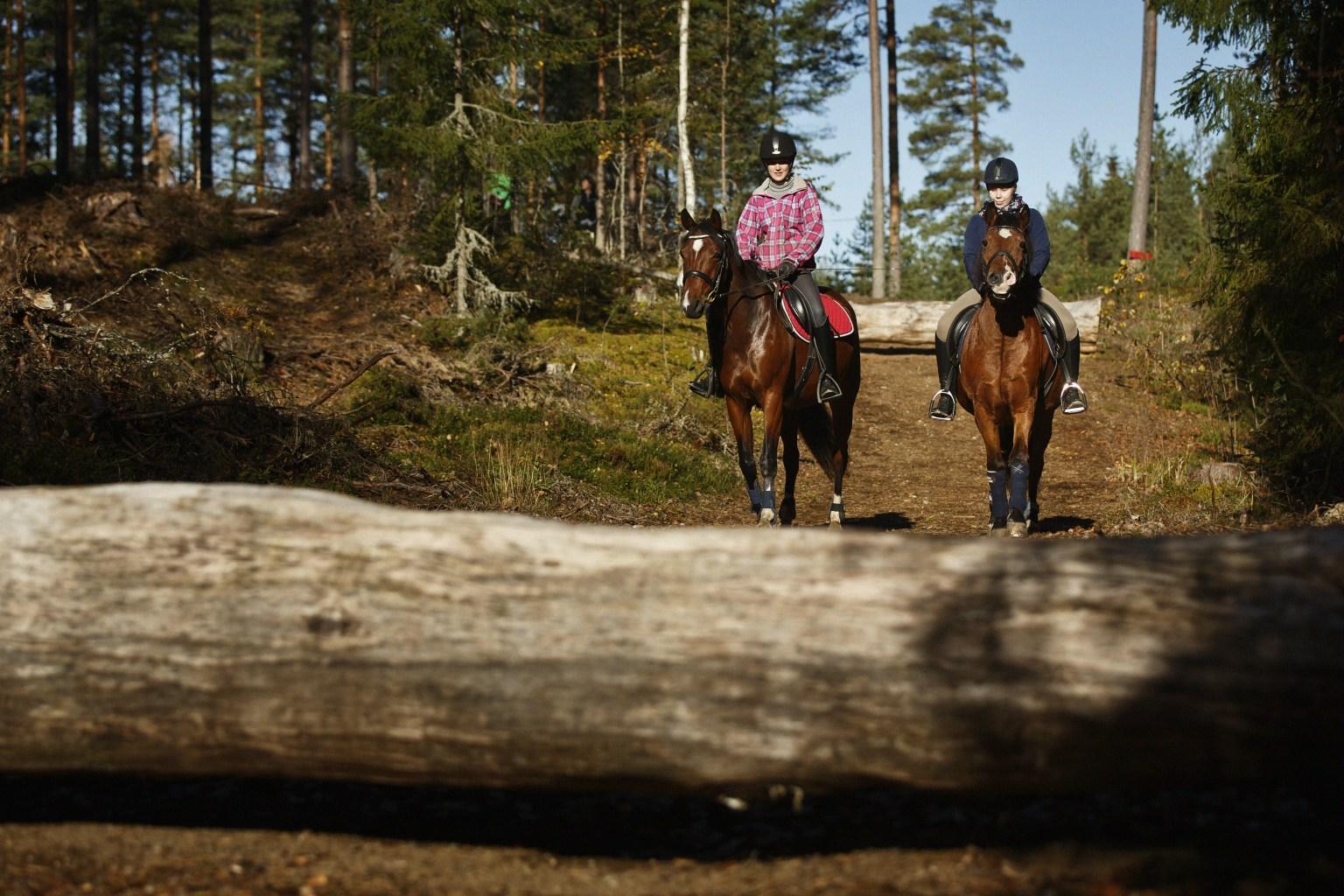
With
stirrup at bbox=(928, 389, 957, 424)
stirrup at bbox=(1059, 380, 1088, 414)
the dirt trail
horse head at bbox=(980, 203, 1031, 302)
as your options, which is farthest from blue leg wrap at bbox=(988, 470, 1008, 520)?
horse head at bbox=(980, 203, 1031, 302)

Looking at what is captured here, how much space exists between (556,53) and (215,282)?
713 centimetres

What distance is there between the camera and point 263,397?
12516 millimetres

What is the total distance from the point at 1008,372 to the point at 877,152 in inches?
1075

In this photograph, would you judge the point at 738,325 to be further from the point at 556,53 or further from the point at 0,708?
the point at 556,53

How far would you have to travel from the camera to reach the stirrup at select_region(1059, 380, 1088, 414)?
10.6 meters

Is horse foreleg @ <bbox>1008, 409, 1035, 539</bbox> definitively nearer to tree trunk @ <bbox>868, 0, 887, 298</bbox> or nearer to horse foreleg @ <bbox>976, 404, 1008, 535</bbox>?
horse foreleg @ <bbox>976, 404, 1008, 535</bbox>

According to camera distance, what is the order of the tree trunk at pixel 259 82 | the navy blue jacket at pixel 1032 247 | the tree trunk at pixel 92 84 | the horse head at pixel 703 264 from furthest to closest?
the tree trunk at pixel 259 82
the tree trunk at pixel 92 84
the horse head at pixel 703 264
the navy blue jacket at pixel 1032 247

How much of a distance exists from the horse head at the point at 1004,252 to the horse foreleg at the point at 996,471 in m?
1.20

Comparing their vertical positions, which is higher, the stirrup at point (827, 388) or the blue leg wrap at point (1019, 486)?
the stirrup at point (827, 388)

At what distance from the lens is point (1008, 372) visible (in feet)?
34.9

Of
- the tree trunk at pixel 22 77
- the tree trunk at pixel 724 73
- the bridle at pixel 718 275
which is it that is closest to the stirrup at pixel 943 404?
the bridle at pixel 718 275

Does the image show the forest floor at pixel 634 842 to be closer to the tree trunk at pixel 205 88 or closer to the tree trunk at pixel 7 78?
the tree trunk at pixel 205 88

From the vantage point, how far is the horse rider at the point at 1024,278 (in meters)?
10.4

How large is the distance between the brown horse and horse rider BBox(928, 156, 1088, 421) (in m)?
0.08
